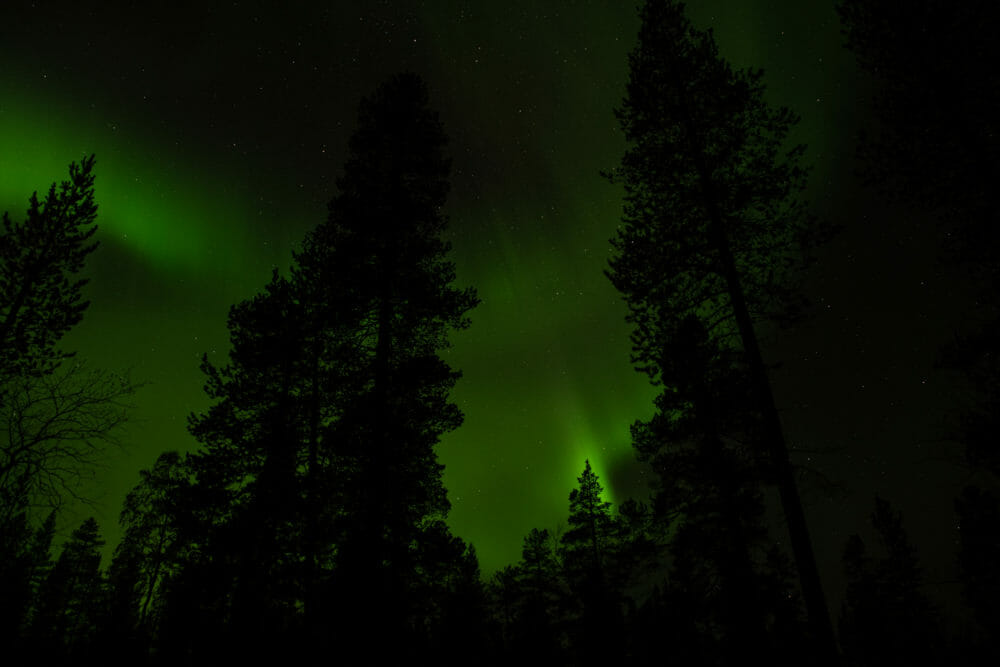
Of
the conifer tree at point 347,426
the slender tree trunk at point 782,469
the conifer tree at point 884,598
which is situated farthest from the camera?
the conifer tree at point 884,598

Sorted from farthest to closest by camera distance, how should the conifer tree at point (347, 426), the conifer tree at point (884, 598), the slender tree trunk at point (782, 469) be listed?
1. the conifer tree at point (884, 598)
2. the conifer tree at point (347, 426)
3. the slender tree trunk at point (782, 469)

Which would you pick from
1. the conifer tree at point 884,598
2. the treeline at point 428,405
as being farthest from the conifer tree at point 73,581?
the conifer tree at point 884,598

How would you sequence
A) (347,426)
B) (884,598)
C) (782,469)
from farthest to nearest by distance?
(884,598), (347,426), (782,469)

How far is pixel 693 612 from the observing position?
1371 centimetres

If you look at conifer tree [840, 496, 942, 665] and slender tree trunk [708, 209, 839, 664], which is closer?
slender tree trunk [708, 209, 839, 664]

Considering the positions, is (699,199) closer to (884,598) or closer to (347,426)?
(347,426)

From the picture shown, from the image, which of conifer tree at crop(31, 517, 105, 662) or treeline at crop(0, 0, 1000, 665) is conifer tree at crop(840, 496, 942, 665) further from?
conifer tree at crop(31, 517, 105, 662)

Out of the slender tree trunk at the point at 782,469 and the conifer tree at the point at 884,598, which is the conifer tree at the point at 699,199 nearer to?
the slender tree trunk at the point at 782,469

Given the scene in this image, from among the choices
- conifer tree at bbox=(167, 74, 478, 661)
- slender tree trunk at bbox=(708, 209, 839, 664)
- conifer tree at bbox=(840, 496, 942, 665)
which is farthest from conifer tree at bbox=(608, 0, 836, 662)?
conifer tree at bbox=(840, 496, 942, 665)

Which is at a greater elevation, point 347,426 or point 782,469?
point 347,426

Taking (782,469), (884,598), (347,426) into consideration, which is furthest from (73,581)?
(884,598)

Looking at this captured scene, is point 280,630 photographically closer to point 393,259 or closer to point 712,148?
point 393,259

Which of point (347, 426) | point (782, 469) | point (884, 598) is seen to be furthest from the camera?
point (884, 598)

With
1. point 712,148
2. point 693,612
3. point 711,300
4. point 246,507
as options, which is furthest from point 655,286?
point 246,507
